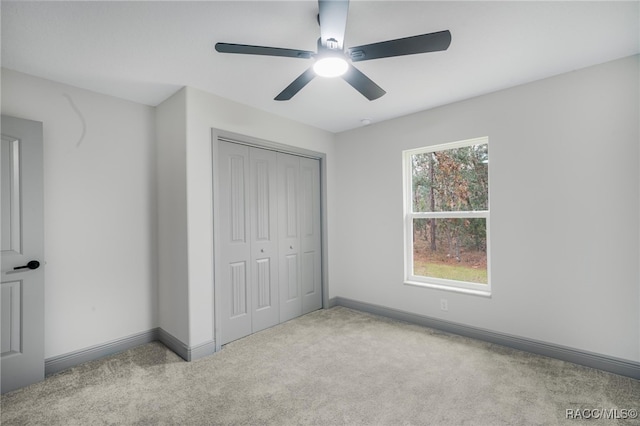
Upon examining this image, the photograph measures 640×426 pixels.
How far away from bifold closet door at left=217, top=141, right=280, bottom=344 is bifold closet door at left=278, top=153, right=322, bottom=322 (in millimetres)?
127

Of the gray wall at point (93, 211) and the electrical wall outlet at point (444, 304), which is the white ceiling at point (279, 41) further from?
the electrical wall outlet at point (444, 304)

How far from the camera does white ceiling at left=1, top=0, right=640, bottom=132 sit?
1.77 m

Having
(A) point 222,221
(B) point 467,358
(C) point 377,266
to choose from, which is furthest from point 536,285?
(A) point 222,221

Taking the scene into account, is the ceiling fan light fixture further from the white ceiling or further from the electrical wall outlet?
the electrical wall outlet

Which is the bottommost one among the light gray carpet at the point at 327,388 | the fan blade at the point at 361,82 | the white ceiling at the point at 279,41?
the light gray carpet at the point at 327,388

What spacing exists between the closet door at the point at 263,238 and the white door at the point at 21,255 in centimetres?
172

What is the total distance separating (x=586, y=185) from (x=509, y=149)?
0.66m

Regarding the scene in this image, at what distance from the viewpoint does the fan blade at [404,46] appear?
5.07ft

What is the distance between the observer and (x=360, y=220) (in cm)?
406

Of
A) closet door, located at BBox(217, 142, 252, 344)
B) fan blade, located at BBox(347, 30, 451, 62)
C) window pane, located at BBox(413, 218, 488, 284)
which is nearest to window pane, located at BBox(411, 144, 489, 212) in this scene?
window pane, located at BBox(413, 218, 488, 284)

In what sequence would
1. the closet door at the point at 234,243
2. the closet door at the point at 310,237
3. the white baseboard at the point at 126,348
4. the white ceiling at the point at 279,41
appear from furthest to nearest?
the closet door at the point at 310,237
the closet door at the point at 234,243
the white baseboard at the point at 126,348
the white ceiling at the point at 279,41

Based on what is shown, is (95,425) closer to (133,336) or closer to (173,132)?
(133,336)

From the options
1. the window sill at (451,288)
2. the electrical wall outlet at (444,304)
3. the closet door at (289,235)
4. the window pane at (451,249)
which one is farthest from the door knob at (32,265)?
the electrical wall outlet at (444,304)

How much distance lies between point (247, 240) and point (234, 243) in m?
0.16
